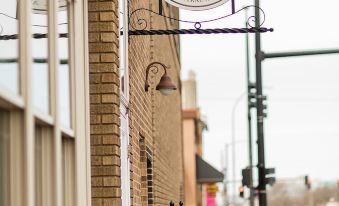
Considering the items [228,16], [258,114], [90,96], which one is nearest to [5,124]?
[90,96]

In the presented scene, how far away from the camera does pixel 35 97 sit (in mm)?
4785

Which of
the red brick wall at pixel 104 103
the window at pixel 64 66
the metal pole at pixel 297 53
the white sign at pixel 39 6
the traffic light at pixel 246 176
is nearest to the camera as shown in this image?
the white sign at pixel 39 6

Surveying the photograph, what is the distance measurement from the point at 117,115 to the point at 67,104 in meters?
1.26

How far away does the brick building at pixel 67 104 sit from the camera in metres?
4.35

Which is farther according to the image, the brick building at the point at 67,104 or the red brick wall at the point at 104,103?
the red brick wall at the point at 104,103

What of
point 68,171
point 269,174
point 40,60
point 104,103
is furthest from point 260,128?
point 40,60

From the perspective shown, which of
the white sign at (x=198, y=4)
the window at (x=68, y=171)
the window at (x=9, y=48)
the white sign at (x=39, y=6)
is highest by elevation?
the white sign at (x=198, y=4)

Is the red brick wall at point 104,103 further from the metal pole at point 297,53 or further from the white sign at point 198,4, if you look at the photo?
the metal pole at point 297,53

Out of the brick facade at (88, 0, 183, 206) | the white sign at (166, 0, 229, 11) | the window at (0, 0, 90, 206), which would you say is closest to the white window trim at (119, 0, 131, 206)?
the brick facade at (88, 0, 183, 206)

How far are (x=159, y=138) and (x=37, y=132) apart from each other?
800 centimetres

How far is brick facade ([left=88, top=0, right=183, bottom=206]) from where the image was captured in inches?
269

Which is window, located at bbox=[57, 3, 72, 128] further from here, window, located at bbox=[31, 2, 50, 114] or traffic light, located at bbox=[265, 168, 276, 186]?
traffic light, located at bbox=[265, 168, 276, 186]

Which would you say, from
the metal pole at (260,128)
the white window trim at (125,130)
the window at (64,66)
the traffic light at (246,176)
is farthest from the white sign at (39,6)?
the traffic light at (246,176)

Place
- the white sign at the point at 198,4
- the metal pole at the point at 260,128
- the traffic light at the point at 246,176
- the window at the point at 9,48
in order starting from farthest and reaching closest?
the traffic light at the point at 246,176
the metal pole at the point at 260,128
the white sign at the point at 198,4
the window at the point at 9,48
